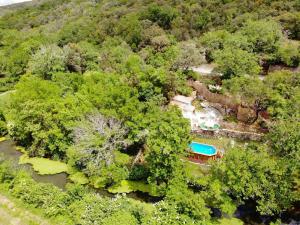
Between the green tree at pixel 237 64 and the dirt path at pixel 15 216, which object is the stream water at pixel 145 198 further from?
the green tree at pixel 237 64

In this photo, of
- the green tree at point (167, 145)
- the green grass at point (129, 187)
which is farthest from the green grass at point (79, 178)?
the green tree at point (167, 145)

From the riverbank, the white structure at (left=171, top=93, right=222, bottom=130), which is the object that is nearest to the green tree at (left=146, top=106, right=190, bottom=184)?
the riverbank

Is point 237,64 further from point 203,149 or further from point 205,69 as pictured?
point 203,149

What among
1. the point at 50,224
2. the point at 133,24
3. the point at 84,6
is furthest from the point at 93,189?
the point at 84,6

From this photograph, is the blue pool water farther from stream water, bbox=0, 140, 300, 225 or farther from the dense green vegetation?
stream water, bbox=0, 140, 300, 225

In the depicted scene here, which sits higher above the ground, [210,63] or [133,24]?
[133,24]

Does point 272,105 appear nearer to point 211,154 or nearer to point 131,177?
point 211,154
